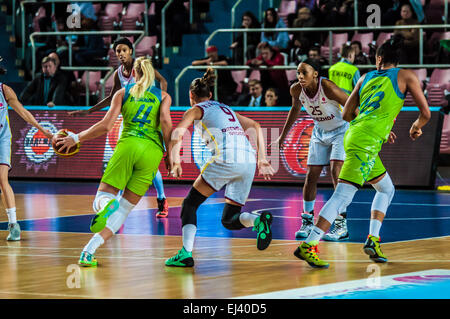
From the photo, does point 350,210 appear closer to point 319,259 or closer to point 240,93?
point 319,259

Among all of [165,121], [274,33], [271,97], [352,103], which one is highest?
[274,33]

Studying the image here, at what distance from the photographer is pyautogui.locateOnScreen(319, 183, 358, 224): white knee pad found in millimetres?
8641

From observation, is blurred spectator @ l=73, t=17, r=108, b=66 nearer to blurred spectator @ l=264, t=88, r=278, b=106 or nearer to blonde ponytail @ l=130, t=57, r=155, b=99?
blurred spectator @ l=264, t=88, r=278, b=106

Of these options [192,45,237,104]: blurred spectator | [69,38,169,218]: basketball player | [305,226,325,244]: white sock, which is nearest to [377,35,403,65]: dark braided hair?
[305,226,325,244]: white sock

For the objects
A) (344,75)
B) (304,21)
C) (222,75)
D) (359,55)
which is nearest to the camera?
(344,75)

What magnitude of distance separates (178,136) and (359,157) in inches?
72.3

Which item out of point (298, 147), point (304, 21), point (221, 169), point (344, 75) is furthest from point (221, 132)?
point (304, 21)

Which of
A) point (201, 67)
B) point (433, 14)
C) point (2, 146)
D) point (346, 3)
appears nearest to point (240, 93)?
point (201, 67)

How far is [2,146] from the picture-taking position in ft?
35.2

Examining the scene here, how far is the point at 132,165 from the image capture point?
869 cm

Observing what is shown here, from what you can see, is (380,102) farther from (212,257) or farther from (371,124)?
(212,257)

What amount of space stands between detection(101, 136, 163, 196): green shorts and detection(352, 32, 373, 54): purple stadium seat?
11712 mm

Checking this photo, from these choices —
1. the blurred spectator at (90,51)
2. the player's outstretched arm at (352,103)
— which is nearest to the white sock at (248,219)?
the player's outstretched arm at (352,103)

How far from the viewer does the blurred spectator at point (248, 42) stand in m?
20.3
